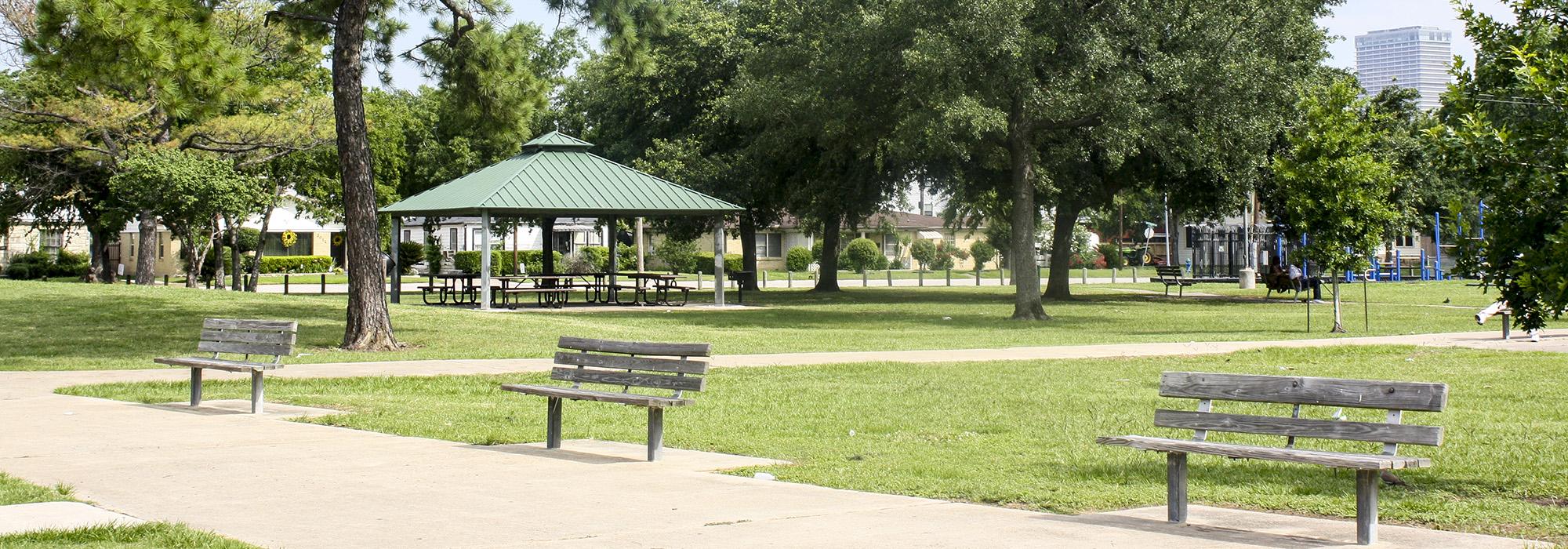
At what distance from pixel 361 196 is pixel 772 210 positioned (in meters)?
25.0

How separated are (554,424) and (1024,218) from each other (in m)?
20.9

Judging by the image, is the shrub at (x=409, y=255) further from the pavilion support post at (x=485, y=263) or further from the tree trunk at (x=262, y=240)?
the pavilion support post at (x=485, y=263)

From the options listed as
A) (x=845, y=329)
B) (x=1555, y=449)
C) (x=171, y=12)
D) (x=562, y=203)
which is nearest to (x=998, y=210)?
→ (x=562, y=203)

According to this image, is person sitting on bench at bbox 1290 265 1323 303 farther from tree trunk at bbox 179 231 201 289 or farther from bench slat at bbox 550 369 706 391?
tree trunk at bbox 179 231 201 289

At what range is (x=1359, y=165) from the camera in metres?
23.3

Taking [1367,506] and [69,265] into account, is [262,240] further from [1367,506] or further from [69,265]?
[1367,506]

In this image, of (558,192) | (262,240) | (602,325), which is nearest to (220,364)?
(602,325)

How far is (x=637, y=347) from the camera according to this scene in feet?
33.0

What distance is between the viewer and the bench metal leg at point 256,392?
41.0 feet

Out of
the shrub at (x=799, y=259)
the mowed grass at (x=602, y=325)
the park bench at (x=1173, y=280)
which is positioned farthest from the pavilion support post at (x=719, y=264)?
the shrub at (x=799, y=259)

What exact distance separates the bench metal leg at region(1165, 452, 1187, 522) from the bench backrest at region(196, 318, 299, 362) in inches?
329

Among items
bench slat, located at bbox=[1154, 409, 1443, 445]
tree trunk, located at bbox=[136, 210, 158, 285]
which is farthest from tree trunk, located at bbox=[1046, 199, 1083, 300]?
bench slat, located at bbox=[1154, 409, 1443, 445]

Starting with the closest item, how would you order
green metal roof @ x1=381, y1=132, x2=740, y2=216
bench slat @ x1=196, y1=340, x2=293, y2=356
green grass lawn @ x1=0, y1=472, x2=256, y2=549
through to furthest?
green grass lawn @ x1=0, y1=472, x2=256, y2=549 → bench slat @ x1=196, y1=340, x2=293, y2=356 → green metal roof @ x1=381, y1=132, x2=740, y2=216

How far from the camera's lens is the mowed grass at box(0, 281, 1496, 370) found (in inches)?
→ 777
